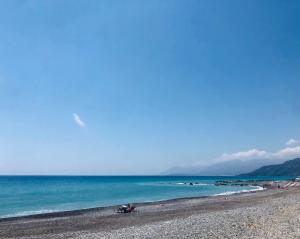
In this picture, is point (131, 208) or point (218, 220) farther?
point (131, 208)

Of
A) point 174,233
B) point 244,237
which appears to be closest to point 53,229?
point 174,233

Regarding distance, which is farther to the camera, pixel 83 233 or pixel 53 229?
pixel 53 229

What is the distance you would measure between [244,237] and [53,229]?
14.1 meters

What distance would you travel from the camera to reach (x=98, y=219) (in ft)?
106

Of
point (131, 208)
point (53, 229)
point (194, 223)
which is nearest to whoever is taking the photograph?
point (194, 223)

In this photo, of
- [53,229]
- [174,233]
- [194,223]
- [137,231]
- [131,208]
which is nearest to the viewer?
[174,233]

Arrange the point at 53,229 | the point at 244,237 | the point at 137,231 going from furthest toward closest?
the point at 53,229 < the point at 137,231 < the point at 244,237

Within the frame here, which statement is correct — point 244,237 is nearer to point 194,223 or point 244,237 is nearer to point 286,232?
point 286,232

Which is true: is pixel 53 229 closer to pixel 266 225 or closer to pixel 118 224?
pixel 118 224

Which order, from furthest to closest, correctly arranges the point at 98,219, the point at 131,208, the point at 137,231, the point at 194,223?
the point at 131,208 < the point at 98,219 < the point at 194,223 < the point at 137,231

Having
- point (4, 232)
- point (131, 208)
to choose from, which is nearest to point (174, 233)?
point (4, 232)

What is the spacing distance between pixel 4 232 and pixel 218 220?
14.7 metres

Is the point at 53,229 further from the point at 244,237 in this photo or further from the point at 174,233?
the point at 244,237

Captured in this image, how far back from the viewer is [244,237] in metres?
18.6
